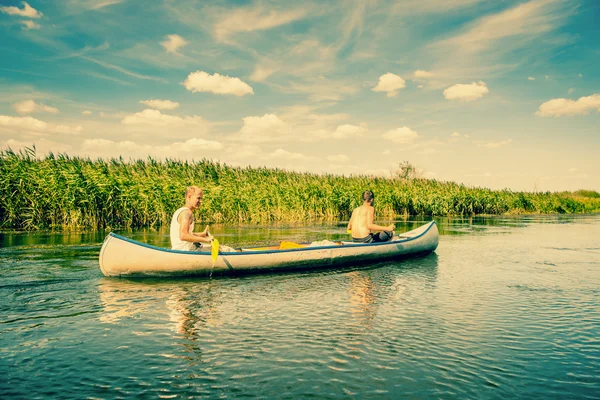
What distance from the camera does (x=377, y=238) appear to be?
11.1 meters

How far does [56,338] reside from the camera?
5207mm

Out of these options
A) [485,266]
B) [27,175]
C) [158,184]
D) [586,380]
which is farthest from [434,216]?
[586,380]

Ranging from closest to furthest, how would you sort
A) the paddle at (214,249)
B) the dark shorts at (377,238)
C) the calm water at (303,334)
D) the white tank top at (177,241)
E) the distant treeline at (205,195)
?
the calm water at (303,334) < the paddle at (214,249) < the white tank top at (177,241) < the dark shorts at (377,238) < the distant treeline at (205,195)

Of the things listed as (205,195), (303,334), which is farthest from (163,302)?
(205,195)

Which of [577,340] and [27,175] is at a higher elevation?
[27,175]

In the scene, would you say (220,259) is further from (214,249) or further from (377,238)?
(377,238)

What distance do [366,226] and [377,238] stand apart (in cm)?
47

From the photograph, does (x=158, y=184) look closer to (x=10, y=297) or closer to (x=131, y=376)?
(x=10, y=297)

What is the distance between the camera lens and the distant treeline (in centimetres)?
1630

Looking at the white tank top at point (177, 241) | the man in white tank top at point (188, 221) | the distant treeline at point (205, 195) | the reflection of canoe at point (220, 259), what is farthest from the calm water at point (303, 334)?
the distant treeline at point (205, 195)

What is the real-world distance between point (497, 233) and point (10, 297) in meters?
15.4

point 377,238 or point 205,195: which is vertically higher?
point 205,195

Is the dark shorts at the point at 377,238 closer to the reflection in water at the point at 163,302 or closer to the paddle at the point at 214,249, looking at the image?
the paddle at the point at 214,249

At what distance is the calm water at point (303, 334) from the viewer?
4.05 m
